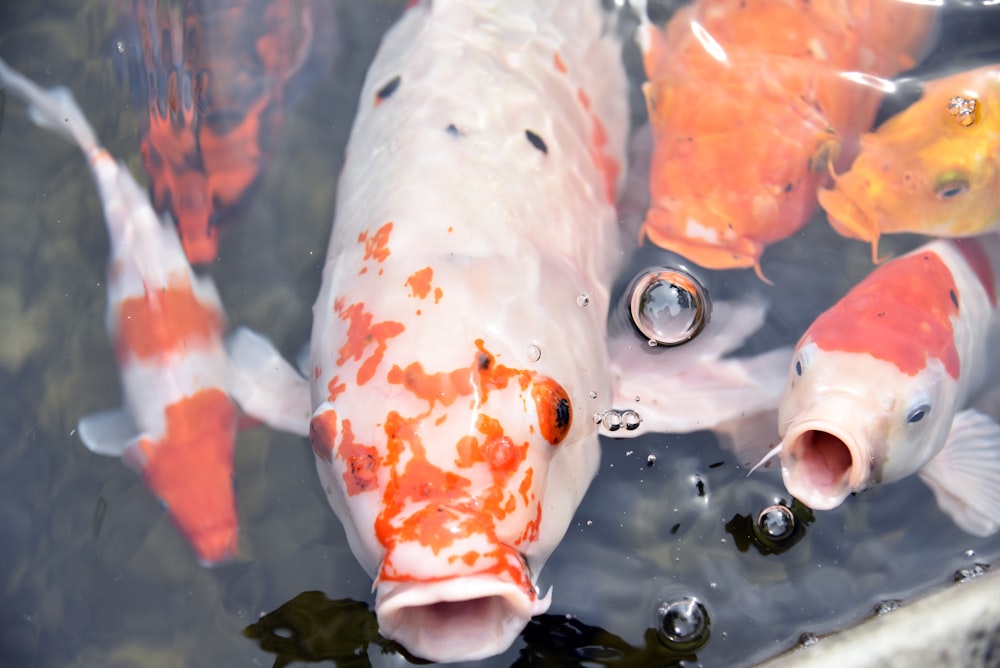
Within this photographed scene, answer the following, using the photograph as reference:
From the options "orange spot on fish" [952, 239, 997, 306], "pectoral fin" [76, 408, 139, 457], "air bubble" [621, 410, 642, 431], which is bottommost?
"air bubble" [621, 410, 642, 431]

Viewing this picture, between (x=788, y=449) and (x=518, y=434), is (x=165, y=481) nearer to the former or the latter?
(x=518, y=434)

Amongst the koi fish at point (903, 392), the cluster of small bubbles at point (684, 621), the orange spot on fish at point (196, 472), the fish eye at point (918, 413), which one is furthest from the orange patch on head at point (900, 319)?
the orange spot on fish at point (196, 472)

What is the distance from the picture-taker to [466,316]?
2719 millimetres

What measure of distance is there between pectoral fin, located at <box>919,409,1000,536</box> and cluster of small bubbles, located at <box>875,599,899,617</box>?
1.32 ft

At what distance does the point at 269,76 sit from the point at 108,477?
179 centimetres

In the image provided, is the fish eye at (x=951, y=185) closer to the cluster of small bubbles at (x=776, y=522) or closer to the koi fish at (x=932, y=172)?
the koi fish at (x=932, y=172)

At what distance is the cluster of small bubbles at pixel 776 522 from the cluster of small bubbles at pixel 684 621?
332mm

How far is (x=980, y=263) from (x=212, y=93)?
10.1 feet

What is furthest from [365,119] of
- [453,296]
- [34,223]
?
[34,223]

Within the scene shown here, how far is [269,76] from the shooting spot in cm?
398

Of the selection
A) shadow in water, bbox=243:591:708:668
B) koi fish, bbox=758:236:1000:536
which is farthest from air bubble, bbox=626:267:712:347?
shadow in water, bbox=243:591:708:668

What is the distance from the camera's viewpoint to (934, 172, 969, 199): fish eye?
11.5 ft

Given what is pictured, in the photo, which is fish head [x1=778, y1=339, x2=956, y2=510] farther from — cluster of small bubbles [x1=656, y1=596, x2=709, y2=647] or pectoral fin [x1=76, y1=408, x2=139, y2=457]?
pectoral fin [x1=76, y1=408, x2=139, y2=457]

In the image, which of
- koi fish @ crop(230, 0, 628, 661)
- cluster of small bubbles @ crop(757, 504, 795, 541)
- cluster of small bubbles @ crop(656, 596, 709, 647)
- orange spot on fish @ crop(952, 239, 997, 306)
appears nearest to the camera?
koi fish @ crop(230, 0, 628, 661)
